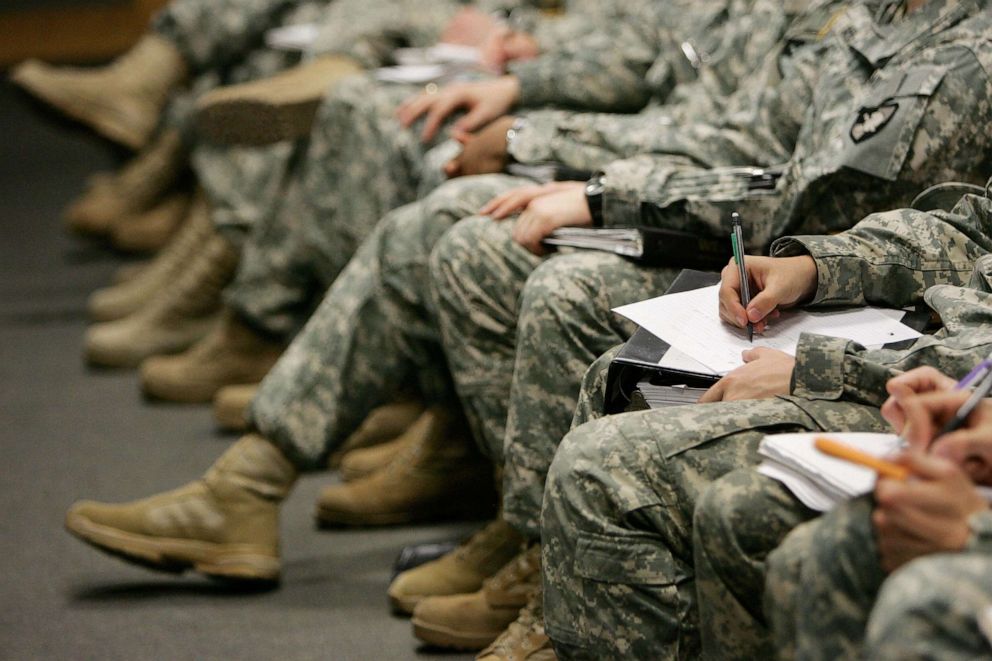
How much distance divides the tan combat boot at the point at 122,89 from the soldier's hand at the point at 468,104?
1279mm

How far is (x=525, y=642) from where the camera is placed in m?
1.68

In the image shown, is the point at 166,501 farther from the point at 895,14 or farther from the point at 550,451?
the point at 895,14

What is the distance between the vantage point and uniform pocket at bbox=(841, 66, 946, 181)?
1604 millimetres

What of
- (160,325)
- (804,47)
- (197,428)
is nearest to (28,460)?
(197,428)

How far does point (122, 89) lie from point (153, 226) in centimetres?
71

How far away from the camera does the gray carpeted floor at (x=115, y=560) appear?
1893mm

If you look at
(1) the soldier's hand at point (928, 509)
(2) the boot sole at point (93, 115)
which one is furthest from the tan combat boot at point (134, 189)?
(1) the soldier's hand at point (928, 509)

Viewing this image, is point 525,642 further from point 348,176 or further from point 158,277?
point 158,277

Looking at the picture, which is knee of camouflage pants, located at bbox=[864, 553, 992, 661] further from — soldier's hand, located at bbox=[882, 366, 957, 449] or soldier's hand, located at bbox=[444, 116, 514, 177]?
soldier's hand, located at bbox=[444, 116, 514, 177]

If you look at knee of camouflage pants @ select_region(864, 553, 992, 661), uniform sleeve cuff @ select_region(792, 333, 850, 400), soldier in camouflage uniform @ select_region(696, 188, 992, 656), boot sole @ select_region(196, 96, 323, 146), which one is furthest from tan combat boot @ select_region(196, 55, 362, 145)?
knee of camouflage pants @ select_region(864, 553, 992, 661)

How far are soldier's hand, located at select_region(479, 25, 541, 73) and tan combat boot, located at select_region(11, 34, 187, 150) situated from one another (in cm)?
120

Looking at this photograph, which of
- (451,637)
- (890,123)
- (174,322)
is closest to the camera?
(890,123)

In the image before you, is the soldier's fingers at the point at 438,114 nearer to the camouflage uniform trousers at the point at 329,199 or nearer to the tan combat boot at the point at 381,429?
the camouflage uniform trousers at the point at 329,199

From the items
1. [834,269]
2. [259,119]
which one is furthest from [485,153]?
[834,269]
